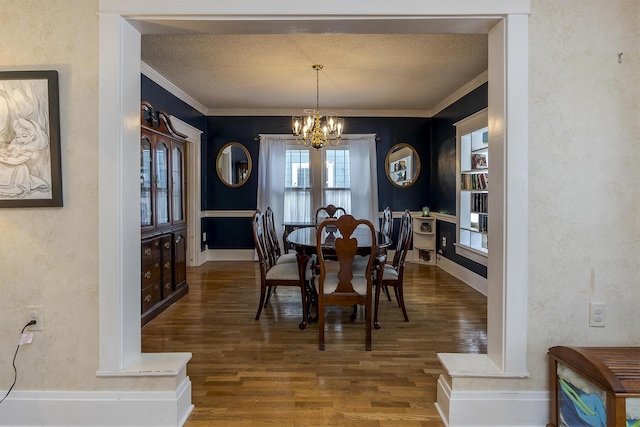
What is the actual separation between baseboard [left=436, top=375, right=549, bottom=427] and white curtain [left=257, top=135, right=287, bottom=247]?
4.60m

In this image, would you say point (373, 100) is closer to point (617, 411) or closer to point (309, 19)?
point (309, 19)

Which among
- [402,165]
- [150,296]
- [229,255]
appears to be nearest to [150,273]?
[150,296]

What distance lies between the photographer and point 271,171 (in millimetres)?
5957

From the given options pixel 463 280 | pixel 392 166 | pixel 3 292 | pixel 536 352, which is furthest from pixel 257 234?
pixel 392 166

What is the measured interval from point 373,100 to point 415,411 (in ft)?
14.6

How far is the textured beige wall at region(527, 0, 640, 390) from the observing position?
1.63m

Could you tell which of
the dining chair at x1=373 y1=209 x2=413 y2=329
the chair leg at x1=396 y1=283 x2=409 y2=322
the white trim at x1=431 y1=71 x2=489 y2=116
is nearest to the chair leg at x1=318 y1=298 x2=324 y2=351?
the dining chair at x1=373 y1=209 x2=413 y2=329

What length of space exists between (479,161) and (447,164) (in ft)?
3.10

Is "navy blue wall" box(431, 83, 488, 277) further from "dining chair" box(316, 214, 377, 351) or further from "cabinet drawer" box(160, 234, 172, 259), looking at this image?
"cabinet drawer" box(160, 234, 172, 259)

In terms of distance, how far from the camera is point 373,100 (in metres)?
5.30

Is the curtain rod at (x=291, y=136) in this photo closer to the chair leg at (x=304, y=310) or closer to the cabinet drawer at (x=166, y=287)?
the cabinet drawer at (x=166, y=287)

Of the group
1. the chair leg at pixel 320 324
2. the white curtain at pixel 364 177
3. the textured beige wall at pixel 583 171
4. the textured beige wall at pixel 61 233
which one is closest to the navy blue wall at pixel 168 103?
the textured beige wall at pixel 61 233

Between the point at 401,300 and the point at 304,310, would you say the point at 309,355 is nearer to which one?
the point at 304,310

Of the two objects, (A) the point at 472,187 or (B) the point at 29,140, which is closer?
(B) the point at 29,140
